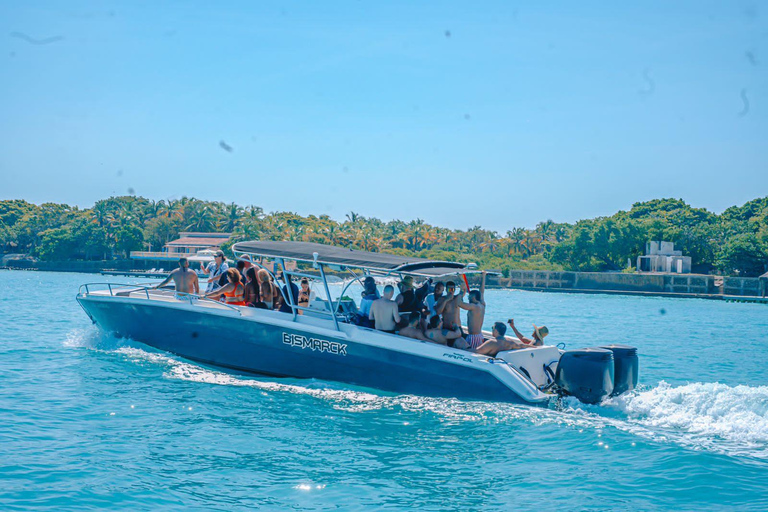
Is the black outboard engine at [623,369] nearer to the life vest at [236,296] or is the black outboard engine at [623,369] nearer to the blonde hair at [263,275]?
the blonde hair at [263,275]

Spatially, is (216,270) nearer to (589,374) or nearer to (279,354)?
(279,354)

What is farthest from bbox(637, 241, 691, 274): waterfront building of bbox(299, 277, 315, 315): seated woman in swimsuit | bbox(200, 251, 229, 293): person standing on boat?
bbox(299, 277, 315, 315): seated woman in swimsuit

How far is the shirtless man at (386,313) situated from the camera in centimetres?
962

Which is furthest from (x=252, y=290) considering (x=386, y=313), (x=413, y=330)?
(x=413, y=330)

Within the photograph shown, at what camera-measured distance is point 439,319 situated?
31.2 ft

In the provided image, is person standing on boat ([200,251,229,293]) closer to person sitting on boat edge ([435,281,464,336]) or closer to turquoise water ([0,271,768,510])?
turquoise water ([0,271,768,510])

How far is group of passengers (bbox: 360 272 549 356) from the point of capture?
9.39 meters

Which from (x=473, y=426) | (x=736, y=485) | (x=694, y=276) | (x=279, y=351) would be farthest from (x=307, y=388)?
(x=694, y=276)

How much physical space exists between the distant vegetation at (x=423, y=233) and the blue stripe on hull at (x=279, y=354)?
62.7 meters

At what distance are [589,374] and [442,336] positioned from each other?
2.07 metres

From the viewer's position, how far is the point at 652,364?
17.2 m

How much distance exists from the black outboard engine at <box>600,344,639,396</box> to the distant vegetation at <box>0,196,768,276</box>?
63.6 meters

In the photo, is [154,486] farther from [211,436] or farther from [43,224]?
[43,224]

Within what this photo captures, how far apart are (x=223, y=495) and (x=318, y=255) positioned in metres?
4.38
